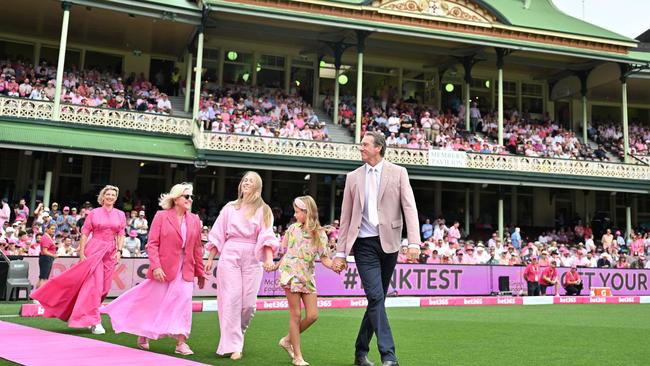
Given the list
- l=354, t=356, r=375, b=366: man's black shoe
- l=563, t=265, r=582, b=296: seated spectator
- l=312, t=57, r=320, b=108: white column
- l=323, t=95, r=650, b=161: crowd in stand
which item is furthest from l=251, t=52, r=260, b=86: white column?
l=354, t=356, r=375, b=366: man's black shoe

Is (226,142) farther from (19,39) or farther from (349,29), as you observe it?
(19,39)

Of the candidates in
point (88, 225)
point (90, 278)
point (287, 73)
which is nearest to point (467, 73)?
point (287, 73)

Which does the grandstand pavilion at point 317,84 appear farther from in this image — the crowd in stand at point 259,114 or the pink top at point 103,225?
the pink top at point 103,225

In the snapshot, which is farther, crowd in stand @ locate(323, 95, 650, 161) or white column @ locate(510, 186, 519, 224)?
white column @ locate(510, 186, 519, 224)

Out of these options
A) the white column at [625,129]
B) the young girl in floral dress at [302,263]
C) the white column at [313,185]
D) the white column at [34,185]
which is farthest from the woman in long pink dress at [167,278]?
the white column at [625,129]

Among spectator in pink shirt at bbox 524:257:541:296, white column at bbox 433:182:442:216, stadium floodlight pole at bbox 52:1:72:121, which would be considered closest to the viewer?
spectator in pink shirt at bbox 524:257:541:296

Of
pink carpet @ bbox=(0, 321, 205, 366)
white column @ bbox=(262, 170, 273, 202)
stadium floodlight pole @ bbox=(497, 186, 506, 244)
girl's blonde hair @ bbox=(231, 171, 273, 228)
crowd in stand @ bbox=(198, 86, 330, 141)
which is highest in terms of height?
crowd in stand @ bbox=(198, 86, 330, 141)

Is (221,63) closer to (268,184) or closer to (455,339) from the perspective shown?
(268,184)

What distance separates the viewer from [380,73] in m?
32.3

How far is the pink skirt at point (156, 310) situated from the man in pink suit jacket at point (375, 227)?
6.66 feet

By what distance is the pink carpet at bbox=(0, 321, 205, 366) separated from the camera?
604 centimetres

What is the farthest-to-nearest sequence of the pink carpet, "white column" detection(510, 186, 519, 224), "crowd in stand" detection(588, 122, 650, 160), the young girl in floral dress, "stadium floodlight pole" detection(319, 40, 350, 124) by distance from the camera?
"white column" detection(510, 186, 519, 224), "crowd in stand" detection(588, 122, 650, 160), "stadium floodlight pole" detection(319, 40, 350, 124), the young girl in floral dress, the pink carpet

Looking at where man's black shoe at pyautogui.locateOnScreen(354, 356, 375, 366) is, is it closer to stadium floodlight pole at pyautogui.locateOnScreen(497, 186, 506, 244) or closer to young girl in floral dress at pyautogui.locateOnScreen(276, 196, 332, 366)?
young girl in floral dress at pyautogui.locateOnScreen(276, 196, 332, 366)

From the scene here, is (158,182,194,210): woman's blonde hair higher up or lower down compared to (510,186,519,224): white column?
lower down
